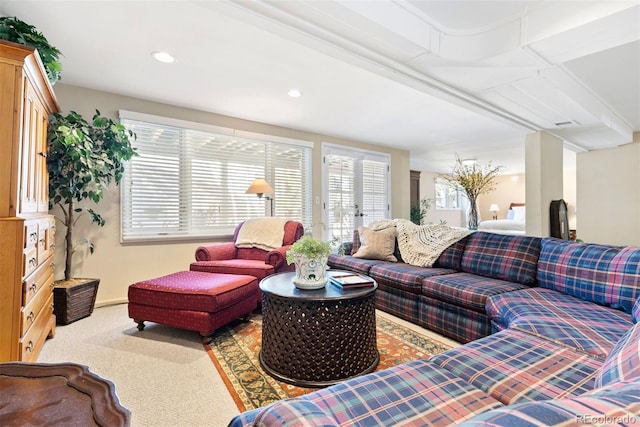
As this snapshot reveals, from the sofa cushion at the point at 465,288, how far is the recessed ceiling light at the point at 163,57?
2.99 m

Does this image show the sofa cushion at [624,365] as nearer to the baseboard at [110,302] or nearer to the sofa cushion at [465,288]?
the sofa cushion at [465,288]

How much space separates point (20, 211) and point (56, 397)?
1.62 meters

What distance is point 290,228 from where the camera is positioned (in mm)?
3736

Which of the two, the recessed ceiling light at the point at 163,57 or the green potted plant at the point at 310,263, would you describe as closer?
the green potted plant at the point at 310,263

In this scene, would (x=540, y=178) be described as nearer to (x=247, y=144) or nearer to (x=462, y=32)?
(x=462, y=32)

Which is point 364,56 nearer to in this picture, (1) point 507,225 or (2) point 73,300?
(2) point 73,300

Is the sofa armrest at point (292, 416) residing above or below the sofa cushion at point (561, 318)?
above

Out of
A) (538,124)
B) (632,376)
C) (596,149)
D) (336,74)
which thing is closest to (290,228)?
(336,74)

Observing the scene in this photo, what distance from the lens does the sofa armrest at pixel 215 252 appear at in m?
3.31

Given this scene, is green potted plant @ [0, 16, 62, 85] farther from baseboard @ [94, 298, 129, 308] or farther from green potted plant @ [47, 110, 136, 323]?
baseboard @ [94, 298, 129, 308]

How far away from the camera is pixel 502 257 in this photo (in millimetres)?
2584

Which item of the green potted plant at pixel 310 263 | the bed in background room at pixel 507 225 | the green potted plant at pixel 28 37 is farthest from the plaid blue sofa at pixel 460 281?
the bed in background room at pixel 507 225

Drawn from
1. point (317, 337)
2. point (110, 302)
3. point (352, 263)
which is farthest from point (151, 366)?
point (352, 263)

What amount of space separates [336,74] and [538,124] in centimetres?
304
